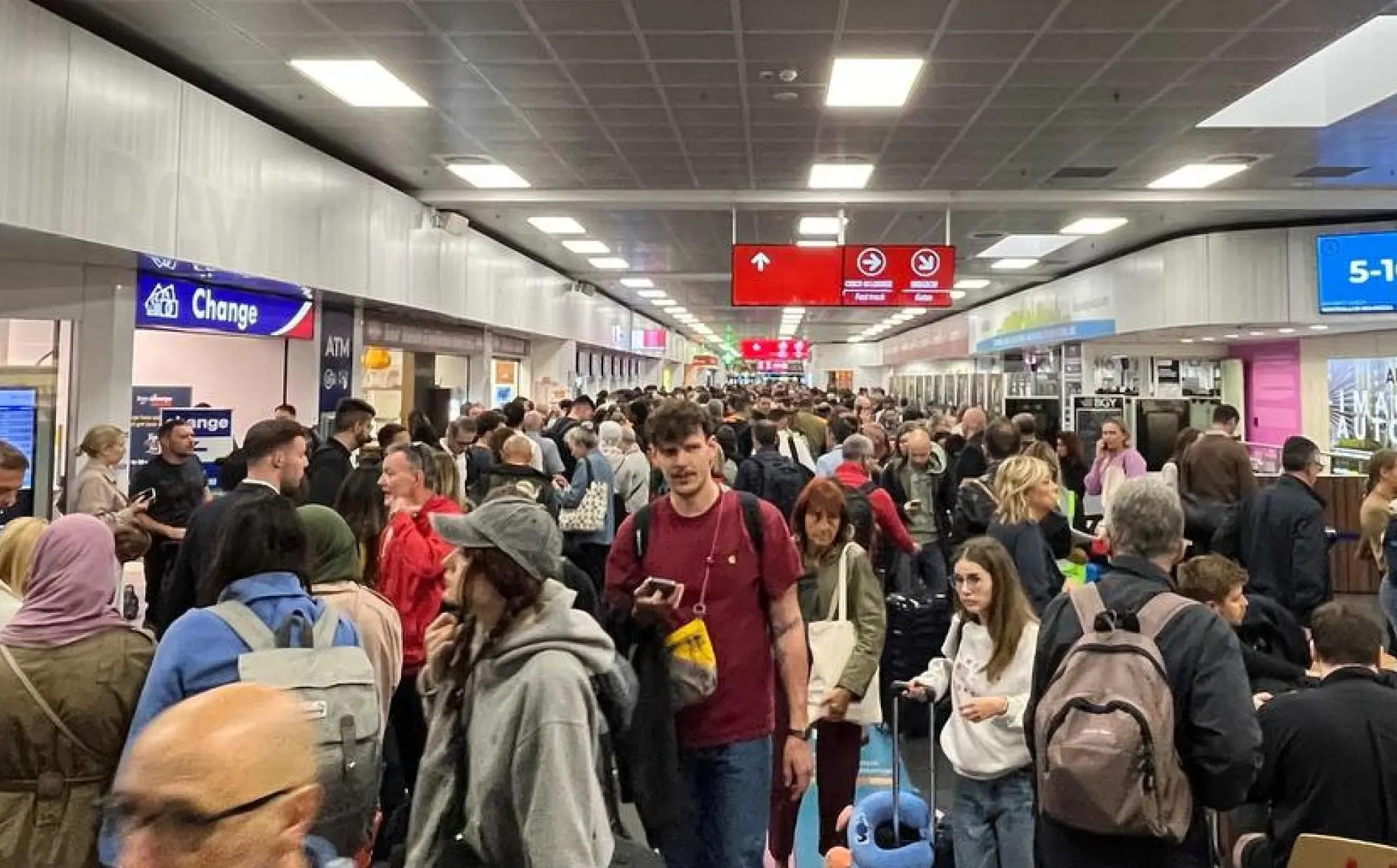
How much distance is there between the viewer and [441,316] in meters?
11.7

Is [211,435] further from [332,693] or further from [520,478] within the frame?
[332,693]

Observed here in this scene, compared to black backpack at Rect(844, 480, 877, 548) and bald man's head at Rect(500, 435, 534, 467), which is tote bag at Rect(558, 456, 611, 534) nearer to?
bald man's head at Rect(500, 435, 534, 467)

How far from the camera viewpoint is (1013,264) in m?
15.2

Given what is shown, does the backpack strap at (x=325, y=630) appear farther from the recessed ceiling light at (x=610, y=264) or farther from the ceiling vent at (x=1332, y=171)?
the recessed ceiling light at (x=610, y=264)

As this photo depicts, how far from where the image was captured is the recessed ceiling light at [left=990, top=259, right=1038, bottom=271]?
Result: 14750 millimetres

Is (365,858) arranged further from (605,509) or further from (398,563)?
(605,509)

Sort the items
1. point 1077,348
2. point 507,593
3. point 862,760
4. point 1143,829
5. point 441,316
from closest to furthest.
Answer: point 507,593 → point 1143,829 → point 862,760 → point 441,316 → point 1077,348

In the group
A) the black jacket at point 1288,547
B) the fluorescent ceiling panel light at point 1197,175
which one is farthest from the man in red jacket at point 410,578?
the fluorescent ceiling panel light at point 1197,175

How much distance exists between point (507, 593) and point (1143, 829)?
1.58 m

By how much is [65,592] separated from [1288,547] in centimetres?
584

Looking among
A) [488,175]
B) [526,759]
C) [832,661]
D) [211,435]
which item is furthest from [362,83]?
[526,759]

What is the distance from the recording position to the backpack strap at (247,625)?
6.73ft

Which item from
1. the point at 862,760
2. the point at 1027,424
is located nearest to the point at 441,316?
the point at 1027,424

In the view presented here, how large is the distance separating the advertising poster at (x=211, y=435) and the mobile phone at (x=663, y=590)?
22.4 feet
